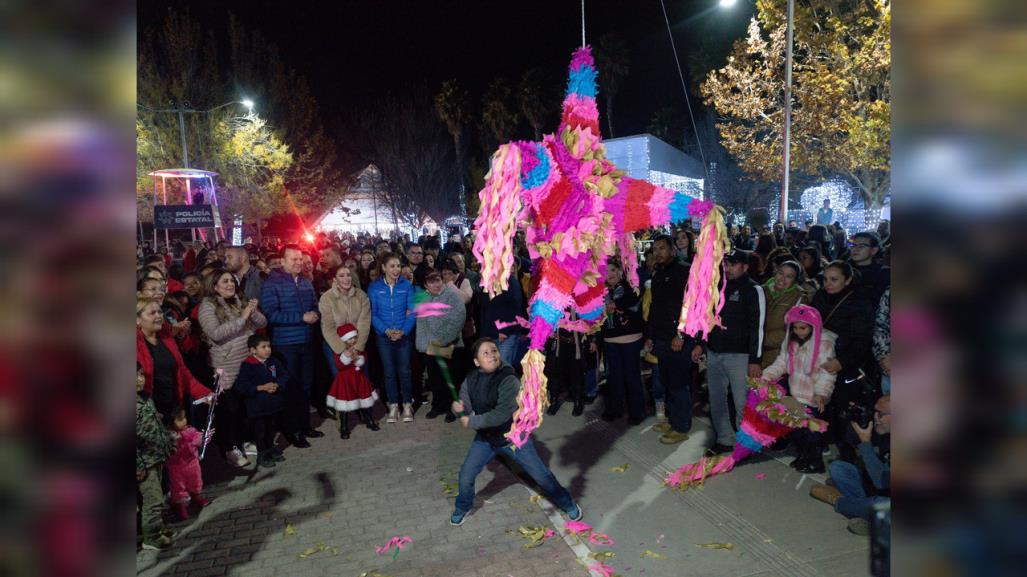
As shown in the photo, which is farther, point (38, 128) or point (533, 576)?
point (533, 576)

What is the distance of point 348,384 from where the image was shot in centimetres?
652

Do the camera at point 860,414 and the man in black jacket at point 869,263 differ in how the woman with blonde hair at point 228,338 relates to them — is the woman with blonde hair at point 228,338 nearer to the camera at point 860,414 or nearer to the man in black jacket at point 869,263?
the camera at point 860,414

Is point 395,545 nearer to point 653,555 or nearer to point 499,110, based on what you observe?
point 653,555

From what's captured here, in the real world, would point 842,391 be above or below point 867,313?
below

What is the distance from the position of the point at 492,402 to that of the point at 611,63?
4011 centimetres

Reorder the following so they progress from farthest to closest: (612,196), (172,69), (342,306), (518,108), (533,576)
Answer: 1. (518,108)
2. (172,69)
3. (342,306)
4. (612,196)
5. (533,576)

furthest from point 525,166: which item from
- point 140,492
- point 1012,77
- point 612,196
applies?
point 1012,77

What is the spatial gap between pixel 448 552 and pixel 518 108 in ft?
127

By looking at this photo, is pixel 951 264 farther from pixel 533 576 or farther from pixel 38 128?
pixel 533 576

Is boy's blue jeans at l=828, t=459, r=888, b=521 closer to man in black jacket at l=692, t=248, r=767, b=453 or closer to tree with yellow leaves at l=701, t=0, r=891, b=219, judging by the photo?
man in black jacket at l=692, t=248, r=767, b=453

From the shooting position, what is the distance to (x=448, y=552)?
418cm

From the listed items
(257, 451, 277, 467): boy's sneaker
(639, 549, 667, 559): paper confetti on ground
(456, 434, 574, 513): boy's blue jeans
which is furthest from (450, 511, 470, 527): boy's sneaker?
(257, 451, 277, 467): boy's sneaker

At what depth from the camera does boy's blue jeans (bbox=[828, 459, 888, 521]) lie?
164 inches

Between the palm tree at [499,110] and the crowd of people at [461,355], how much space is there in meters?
33.5
